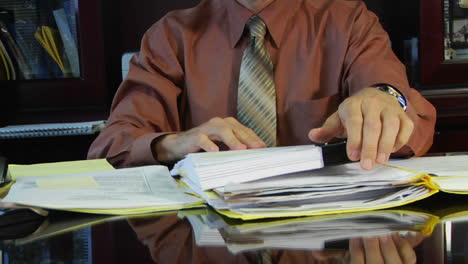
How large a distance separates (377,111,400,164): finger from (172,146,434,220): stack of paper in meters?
0.04

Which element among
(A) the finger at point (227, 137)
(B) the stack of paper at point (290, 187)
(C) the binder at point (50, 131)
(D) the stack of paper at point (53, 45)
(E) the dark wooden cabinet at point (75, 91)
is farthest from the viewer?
(D) the stack of paper at point (53, 45)

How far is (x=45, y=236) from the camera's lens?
1.72ft

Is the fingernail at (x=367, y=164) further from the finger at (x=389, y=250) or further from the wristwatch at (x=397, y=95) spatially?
the wristwatch at (x=397, y=95)

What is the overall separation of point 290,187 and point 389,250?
0.49 feet

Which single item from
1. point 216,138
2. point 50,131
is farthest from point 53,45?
point 216,138

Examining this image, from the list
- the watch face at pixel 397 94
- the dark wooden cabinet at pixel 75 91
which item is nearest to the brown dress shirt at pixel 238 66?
the watch face at pixel 397 94

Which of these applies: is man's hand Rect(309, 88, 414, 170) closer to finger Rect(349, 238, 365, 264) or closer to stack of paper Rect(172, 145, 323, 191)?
stack of paper Rect(172, 145, 323, 191)

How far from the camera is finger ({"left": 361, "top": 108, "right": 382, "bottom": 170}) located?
62cm

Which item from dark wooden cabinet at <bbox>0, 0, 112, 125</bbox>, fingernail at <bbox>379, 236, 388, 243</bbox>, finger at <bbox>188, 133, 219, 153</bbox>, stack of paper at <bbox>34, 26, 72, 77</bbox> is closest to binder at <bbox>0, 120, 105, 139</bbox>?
dark wooden cabinet at <bbox>0, 0, 112, 125</bbox>

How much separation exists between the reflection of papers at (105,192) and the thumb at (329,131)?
169 mm

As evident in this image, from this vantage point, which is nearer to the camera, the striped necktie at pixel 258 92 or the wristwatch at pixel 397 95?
the wristwatch at pixel 397 95

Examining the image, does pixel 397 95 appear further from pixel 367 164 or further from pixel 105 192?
pixel 105 192

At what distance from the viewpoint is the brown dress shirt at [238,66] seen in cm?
129

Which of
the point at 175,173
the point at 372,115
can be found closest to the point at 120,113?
the point at 175,173
